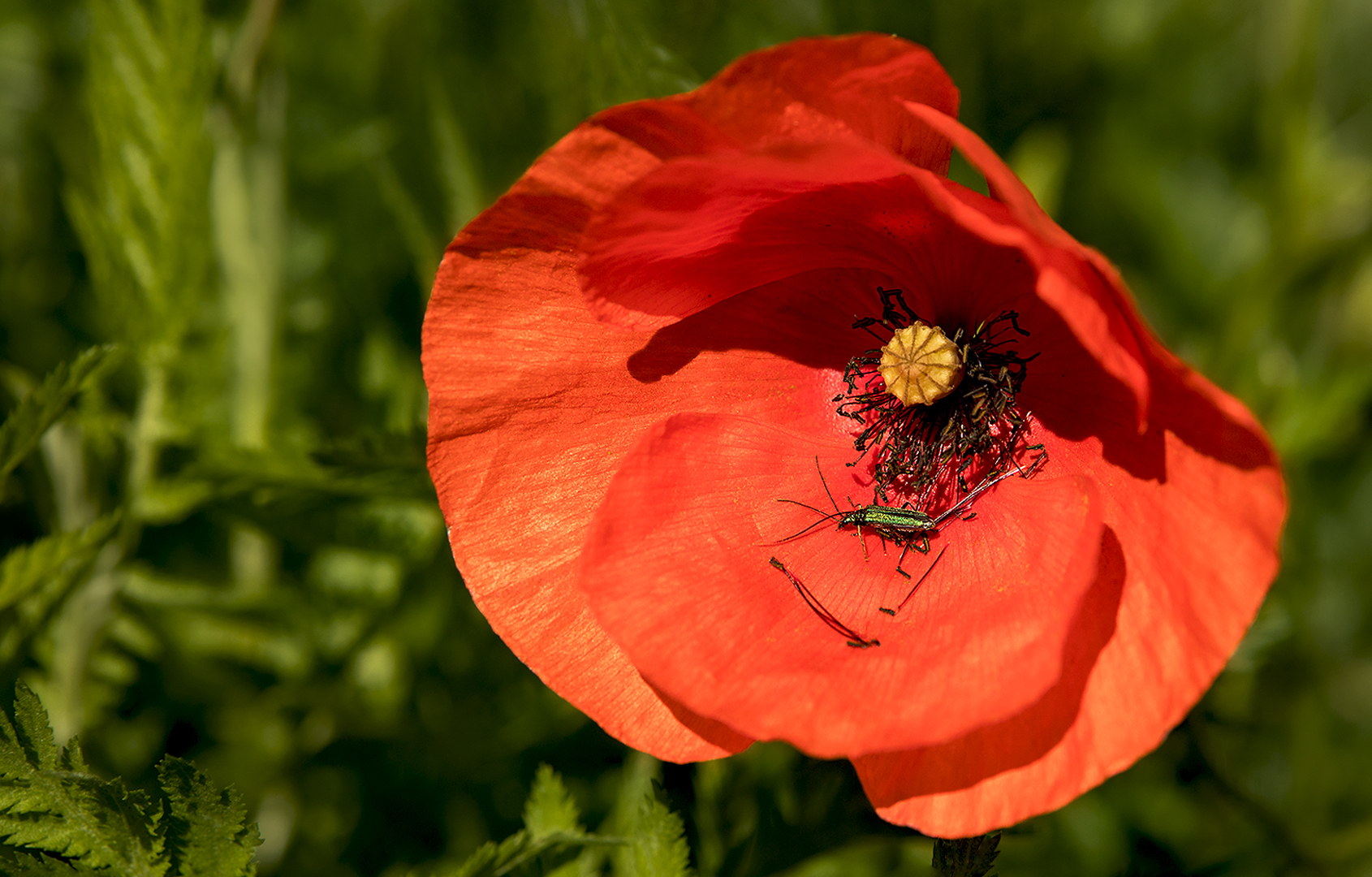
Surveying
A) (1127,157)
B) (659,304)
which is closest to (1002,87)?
(1127,157)

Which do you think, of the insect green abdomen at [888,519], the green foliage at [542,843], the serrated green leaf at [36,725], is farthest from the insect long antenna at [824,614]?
the serrated green leaf at [36,725]

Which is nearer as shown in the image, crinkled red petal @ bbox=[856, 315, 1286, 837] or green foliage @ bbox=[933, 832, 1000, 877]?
crinkled red petal @ bbox=[856, 315, 1286, 837]

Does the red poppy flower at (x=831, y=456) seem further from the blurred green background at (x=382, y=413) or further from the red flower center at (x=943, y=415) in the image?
the blurred green background at (x=382, y=413)

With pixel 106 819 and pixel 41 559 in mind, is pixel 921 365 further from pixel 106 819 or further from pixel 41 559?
pixel 41 559

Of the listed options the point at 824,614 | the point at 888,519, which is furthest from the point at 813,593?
the point at 888,519

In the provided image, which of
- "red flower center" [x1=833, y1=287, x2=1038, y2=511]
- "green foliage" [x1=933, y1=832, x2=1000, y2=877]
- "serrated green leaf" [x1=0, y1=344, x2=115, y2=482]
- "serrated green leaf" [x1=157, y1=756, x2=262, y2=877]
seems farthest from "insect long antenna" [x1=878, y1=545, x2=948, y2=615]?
"serrated green leaf" [x1=0, y1=344, x2=115, y2=482]

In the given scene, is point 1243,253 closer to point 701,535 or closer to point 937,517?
point 937,517

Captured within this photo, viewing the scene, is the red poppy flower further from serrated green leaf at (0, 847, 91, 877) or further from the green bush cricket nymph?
serrated green leaf at (0, 847, 91, 877)
